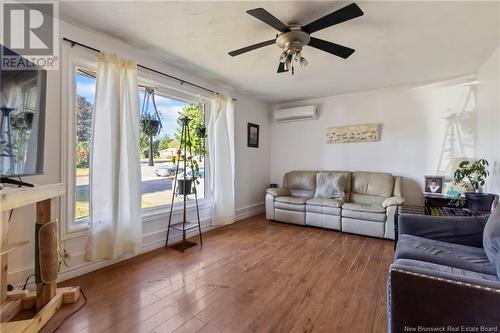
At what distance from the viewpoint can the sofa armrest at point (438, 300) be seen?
1021 mm

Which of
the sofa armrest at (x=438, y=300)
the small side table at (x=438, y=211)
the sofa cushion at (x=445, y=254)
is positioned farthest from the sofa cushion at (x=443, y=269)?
the small side table at (x=438, y=211)

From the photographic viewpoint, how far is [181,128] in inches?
128

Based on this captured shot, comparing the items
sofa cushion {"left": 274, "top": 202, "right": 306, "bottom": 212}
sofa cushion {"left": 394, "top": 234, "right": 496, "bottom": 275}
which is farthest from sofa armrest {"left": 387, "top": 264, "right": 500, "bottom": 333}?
sofa cushion {"left": 274, "top": 202, "right": 306, "bottom": 212}

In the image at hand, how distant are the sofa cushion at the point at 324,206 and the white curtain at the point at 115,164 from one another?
2591 mm

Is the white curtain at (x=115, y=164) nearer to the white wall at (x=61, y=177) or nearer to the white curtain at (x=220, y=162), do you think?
the white wall at (x=61, y=177)

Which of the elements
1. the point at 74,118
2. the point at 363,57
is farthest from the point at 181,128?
the point at 363,57

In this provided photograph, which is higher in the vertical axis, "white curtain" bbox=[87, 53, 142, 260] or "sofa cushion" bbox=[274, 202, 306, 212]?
"white curtain" bbox=[87, 53, 142, 260]

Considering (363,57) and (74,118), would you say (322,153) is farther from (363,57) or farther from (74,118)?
(74,118)

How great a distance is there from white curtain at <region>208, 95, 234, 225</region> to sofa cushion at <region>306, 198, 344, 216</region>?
1.33m

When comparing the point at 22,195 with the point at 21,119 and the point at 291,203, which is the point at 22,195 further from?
the point at 291,203

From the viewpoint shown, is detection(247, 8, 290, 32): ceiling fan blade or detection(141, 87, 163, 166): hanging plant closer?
detection(247, 8, 290, 32): ceiling fan blade

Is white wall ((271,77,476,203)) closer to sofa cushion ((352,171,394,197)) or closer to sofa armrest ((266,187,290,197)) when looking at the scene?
sofa cushion ((352,171,394,197))

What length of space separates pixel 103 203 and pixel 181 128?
1377 millimetres

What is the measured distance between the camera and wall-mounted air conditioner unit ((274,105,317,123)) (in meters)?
4.61
